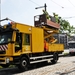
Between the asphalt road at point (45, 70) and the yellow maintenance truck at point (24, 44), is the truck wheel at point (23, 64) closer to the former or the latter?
the yellow maintenance truck at point (24, 44)

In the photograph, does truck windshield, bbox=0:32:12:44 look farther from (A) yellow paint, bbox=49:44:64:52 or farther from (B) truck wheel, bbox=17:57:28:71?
(A) yellow paint, bbox=49:44:64:52

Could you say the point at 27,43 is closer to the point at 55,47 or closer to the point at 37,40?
the point at 37,40

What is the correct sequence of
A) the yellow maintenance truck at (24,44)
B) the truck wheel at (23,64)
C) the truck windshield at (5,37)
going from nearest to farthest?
1. the yellow maintenance truck at (24,44)
2. the truck windshield at (5,37)
3. the truck wheel at (23,64)

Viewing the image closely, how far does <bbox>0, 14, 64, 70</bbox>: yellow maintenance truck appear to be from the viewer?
13.2m

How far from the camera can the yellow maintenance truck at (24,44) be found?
13.2m

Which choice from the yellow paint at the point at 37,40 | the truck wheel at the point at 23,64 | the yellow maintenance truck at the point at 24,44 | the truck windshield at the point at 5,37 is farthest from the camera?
the yellow paint at the point at 37,40

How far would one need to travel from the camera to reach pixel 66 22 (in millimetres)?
41281

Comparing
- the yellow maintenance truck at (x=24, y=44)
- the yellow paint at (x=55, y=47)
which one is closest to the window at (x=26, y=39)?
the yellow maintenance truck at (x=24, y=44)

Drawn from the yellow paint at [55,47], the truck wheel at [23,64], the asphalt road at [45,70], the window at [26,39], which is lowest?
the asphalt road at [45,70]

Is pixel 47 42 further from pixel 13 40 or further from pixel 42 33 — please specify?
pixel 13 40

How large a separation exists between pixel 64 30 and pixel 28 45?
2768 cm

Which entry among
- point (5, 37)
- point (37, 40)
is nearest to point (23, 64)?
point (5, 37)

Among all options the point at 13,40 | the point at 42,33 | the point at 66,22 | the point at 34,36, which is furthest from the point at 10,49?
the point at 66,22

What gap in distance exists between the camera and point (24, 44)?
46.7ft
